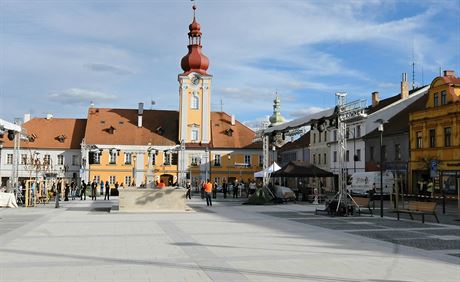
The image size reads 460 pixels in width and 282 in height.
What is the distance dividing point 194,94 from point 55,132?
20.4m

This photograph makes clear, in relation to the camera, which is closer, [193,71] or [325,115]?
[325,115]

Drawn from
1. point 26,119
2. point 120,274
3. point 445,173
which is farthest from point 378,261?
point 26,119

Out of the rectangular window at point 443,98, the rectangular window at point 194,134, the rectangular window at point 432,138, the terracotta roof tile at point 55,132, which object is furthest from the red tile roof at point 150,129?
the rectangular window at point 443,98

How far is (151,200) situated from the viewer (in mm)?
24938

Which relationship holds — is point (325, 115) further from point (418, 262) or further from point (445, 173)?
point (445, 173)

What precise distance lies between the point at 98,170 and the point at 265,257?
2385 inches

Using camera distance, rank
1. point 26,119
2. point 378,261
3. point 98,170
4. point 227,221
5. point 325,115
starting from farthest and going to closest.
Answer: point 26,119 < point 98,170 < point 325,115 < point 227,221 < point 378,261

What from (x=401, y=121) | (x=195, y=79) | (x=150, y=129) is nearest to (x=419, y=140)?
(x=401, y=121)

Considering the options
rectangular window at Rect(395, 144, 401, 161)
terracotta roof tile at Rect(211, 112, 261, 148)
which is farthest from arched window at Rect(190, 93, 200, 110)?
rectangular window at Rect(395, 144, 401, 161)

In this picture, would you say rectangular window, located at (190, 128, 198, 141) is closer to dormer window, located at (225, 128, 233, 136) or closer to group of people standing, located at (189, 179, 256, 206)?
dormer window, located at (225, 128, 233, 136)

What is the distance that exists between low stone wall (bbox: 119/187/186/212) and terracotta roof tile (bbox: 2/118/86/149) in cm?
4933

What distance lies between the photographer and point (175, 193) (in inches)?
998

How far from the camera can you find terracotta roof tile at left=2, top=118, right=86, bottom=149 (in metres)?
71.1

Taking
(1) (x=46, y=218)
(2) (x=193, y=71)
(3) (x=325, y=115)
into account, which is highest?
(2) (x=193, y=71)
